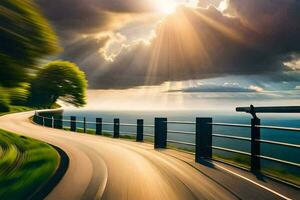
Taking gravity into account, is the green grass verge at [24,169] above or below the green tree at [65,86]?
below

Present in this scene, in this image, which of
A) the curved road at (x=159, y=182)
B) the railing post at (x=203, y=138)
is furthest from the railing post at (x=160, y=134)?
the railing post at (x=203, y=138)

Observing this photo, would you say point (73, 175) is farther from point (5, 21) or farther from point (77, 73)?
point (77, 73)

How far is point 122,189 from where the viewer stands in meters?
9.94

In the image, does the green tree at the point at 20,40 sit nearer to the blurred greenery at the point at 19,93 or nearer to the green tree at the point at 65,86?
the blurred greenery at the point at 19,93

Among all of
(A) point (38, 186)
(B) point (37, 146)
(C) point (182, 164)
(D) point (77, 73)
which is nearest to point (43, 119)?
(B) point (37, 146)

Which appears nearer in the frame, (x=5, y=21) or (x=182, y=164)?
(x=5, y=21)

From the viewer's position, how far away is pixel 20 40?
9.89 m

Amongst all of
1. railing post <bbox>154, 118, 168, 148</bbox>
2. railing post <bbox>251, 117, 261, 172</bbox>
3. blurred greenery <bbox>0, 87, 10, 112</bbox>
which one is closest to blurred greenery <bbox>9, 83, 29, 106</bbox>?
blurred greenery <bbox>0, 87, 10, 112</bbox>

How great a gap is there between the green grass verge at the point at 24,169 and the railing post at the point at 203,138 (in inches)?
158

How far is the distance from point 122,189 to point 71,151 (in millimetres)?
8627

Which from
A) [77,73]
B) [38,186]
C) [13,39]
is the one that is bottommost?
[38,186]

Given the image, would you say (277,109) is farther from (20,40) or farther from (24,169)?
(24,169)

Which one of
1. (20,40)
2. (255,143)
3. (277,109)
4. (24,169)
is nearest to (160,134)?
(24,169)

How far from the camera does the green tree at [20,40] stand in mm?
9656
